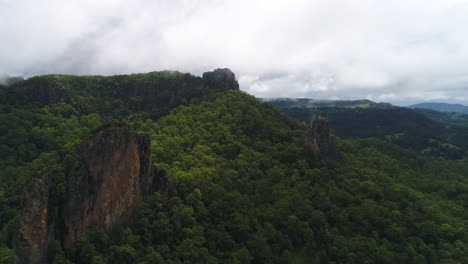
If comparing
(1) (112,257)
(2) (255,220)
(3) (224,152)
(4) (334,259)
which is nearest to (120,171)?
(1) (112,257)

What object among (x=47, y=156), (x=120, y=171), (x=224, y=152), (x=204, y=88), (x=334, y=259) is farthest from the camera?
(x=204, y=88)

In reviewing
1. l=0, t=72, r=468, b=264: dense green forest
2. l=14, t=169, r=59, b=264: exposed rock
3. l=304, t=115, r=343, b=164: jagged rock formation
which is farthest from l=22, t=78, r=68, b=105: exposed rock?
l=304, t=115, r=343, b=164: jagged rock formation

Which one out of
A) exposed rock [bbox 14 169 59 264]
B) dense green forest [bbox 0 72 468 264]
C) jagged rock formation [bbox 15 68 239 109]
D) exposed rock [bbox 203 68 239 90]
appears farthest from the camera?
exposed rock [bbox 203 68 239 90]

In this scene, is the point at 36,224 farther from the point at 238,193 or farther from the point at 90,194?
the point at 238,193

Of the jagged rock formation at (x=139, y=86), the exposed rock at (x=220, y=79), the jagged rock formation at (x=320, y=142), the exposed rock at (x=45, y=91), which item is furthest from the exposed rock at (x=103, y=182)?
the exposed rock at (x=45, y=91)

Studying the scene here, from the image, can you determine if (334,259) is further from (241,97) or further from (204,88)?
(204,88)

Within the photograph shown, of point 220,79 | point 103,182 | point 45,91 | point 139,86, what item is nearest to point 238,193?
point 103,182

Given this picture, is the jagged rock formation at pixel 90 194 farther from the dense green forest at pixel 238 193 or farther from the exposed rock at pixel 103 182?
the dense green forest at pixel 238 193

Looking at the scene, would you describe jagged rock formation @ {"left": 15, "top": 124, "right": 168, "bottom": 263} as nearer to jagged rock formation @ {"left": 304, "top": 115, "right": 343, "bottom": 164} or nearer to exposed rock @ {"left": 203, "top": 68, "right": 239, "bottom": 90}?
jagged rock formation @ {"left": 304, "top": 115, "right": 343, "bottom": 164}
